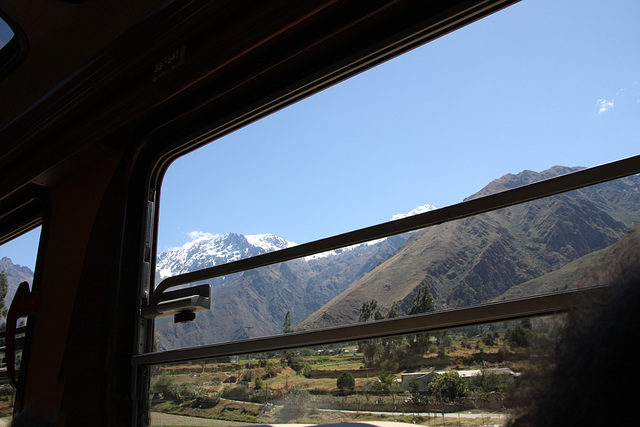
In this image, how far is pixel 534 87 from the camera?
4.09 feet

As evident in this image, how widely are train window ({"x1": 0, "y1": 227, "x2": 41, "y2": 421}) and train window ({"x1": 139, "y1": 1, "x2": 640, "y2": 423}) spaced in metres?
1.27

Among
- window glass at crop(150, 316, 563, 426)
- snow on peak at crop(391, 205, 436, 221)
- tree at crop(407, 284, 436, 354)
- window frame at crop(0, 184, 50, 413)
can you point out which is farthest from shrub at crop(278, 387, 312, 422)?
window frame at crop(0, 184, 50, 413)

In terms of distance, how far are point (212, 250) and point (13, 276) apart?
1.98m

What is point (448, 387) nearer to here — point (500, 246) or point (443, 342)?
point (443, 342)

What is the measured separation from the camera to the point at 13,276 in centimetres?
306

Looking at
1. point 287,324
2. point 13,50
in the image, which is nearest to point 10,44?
point 13,50

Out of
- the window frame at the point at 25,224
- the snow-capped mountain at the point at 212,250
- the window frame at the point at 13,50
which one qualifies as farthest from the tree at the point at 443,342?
the window frame at the point at 25,224

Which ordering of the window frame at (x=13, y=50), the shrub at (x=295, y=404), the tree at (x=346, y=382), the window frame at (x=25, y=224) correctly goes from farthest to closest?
the window frame at (x=25, y=224)
the window frame at (x=13, y=50)
the shrub at (x=295, y=404)
the tree at (x=346, y=382)

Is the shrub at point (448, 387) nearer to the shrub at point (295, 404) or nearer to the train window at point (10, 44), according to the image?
the shrub at point (295, 404)

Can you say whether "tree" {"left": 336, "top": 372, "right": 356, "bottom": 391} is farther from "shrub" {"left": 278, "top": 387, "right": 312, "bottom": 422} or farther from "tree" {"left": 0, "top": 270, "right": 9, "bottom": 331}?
"tree" {"left": 0, "top": 270, "right": 9, "bottom": 331}

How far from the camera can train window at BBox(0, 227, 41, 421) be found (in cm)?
271

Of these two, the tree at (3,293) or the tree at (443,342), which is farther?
the tree at (3,293)

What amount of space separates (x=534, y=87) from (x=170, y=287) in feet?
5.54

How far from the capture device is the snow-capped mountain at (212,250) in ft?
5.76
